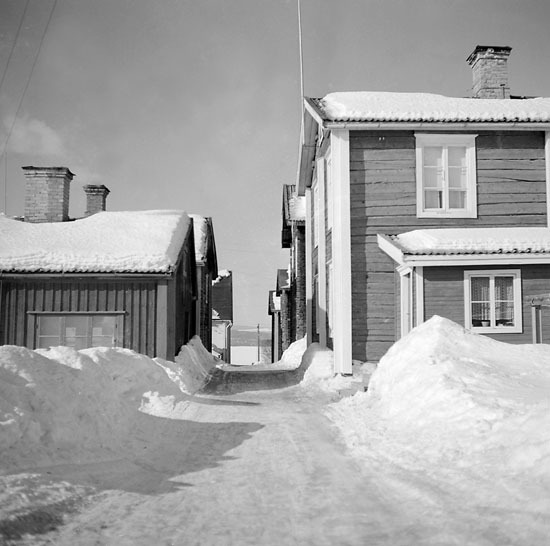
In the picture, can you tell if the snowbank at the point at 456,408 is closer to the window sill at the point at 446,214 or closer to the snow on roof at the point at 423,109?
the window sill at the point at 446,214

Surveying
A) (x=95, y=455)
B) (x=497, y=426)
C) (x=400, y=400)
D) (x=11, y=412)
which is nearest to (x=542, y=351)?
(x=400, y=400)

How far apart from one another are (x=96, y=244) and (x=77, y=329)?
87.6 inches

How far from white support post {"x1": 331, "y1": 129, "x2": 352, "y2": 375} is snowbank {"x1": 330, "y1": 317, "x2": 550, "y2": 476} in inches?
128

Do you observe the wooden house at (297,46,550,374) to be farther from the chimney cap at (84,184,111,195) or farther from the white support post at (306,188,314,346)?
the chimney cap at (84,184,111,195)

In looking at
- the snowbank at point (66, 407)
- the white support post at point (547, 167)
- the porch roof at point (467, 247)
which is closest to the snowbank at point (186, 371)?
the snowbank at point (66, 407)

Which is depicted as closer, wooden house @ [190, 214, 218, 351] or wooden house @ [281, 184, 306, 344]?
wooden house @ [190, 214, 218, 351]

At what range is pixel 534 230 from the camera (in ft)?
48.6

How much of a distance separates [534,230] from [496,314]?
2642mm

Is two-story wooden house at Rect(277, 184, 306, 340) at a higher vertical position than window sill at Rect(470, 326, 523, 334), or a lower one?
higher

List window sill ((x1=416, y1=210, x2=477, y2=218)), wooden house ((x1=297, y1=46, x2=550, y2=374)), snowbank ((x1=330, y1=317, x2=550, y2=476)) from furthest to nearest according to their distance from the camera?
window sill ((x1=416, y1=210, x2=477, y2=218)) < wooden house ((x1=297, y1=46, x2=550, y2=374)) < snowbank ((x1=330, y1=317, x2=550, y2=476))

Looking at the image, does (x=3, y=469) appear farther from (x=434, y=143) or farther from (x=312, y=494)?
(x=434, y=143)

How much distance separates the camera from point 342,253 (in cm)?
1462

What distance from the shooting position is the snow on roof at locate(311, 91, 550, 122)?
48.4 ft

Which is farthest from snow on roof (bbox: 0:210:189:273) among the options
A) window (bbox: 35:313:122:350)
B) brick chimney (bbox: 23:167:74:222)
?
brick chimney (bbox: 23:167:74:222)
